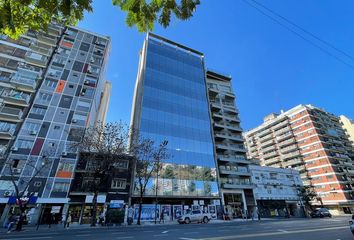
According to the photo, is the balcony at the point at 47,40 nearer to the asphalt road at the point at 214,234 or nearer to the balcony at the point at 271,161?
the asphalt road at the point at 214,234

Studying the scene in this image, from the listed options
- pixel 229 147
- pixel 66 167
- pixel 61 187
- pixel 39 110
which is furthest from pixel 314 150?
pixel 39 110

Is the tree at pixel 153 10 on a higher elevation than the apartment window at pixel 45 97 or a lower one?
lower

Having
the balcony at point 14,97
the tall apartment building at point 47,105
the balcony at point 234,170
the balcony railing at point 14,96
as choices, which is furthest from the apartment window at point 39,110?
the balcony at point 234,170

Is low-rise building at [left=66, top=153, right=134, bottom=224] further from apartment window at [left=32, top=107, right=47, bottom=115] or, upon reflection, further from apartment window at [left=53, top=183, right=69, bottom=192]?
apartment window at [left=32, top=107, right=47, bottom=115]

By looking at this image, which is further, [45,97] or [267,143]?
[267,143]

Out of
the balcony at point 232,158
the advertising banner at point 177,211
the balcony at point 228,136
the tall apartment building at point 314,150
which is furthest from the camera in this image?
the tall apartment building at point 314,150

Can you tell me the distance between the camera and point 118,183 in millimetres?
37031

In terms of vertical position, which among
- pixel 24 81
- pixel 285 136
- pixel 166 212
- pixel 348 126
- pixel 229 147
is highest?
pixel 348 126

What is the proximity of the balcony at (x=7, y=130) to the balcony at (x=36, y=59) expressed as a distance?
1381 cm

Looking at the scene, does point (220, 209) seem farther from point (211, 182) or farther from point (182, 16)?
point (182, 16)

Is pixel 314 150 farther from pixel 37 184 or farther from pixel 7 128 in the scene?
pixel 7 128

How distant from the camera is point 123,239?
1160 centimetres

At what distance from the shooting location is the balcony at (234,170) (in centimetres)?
Answer: 4878

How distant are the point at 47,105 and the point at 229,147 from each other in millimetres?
40261
